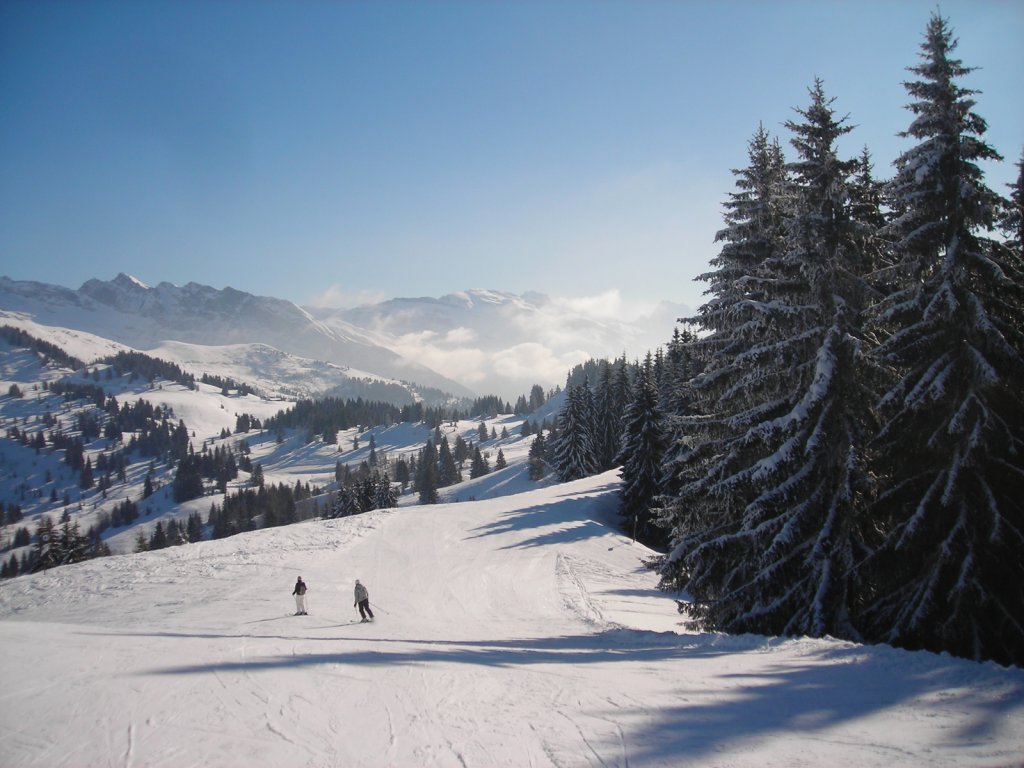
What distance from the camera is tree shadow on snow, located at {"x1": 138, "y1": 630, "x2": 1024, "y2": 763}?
7.27 metres

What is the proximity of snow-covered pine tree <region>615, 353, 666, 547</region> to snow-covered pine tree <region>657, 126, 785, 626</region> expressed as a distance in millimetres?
23713

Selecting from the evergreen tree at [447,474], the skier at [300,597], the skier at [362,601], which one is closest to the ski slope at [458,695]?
the skier at [300,597]

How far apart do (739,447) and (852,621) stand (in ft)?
→ 16.1

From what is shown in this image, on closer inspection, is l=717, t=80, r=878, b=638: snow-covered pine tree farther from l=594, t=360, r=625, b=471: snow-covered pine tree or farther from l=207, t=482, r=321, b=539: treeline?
l=207, t=482, r=321, b=539: treeline

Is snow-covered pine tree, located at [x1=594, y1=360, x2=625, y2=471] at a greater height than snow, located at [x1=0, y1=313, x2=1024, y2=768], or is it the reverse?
snow-covered pine tree, located at [x1=594, y1=360, x2=625, y2=471]

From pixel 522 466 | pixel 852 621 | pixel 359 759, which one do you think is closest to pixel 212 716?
pixel 359 759

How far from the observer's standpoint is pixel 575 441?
68.9m

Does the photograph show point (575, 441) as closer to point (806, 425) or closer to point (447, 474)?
point (806, 425)

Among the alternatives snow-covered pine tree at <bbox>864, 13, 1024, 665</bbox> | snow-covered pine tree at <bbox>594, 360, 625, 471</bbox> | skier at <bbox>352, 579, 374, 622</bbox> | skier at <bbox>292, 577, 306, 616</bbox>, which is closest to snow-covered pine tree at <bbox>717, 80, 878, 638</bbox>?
snow-covered pine tree at <bbox>864, 13, 1024, 665</bbox>

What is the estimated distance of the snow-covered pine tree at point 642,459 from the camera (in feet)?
139

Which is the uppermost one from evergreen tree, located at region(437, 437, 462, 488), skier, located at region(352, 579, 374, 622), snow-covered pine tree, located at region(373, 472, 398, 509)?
skier, located at region(352, 579, 374, 622)

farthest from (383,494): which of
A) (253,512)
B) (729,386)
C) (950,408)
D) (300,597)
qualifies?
(253,512)

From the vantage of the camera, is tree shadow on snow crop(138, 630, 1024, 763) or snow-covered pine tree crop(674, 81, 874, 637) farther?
snow-covered pine tree crop(674, 81, 874, 637)

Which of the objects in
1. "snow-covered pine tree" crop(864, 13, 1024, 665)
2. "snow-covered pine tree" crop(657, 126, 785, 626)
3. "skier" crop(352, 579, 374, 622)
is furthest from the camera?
"skier" crop(352, 579, 374, 622)
